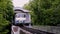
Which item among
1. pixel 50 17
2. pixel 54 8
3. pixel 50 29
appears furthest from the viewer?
pixel 50 17

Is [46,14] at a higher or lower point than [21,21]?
higher

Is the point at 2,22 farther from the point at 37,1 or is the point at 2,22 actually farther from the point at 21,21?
the point at 21,21

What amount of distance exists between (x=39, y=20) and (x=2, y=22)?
18.5 m

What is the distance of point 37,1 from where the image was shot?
82.0 ft

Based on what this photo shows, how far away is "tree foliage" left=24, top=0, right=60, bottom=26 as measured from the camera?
19.8m

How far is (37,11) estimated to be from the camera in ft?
81.7

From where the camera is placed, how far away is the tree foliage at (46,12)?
65.1 ft

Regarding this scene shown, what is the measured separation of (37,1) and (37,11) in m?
1.24

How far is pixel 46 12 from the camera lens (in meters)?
22.2

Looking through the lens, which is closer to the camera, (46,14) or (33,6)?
(46,14)

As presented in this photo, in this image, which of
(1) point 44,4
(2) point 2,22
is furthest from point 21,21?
(2) point 2,22

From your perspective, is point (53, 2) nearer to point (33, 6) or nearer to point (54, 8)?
point (54, 8)

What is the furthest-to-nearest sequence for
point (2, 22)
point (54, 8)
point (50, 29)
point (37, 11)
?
point (37, 11), point (54, 8), point (50, 29), point (2, 22)

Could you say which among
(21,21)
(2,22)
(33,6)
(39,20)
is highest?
(2,22)
